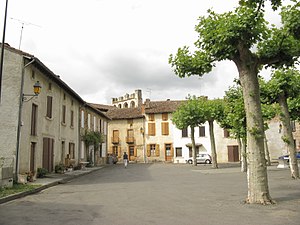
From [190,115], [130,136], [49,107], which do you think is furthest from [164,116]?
[49,107]

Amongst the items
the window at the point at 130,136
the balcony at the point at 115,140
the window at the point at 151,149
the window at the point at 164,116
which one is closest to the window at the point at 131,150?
the window at the point at 130,136

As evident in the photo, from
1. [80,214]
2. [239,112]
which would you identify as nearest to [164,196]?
[80,214]

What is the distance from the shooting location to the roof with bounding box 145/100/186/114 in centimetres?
4590

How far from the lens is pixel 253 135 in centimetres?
857

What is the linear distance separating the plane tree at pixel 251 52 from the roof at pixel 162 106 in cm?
3576

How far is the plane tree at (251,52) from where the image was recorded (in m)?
8.20

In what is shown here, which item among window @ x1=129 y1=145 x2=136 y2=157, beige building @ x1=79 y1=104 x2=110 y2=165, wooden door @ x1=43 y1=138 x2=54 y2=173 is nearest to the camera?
wooden door @ x1=43 y1=138 x2=54 y2=173

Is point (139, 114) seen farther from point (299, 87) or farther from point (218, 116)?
point (299, 87)

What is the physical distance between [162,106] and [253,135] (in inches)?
1537

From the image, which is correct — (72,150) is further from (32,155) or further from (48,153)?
(32,155)

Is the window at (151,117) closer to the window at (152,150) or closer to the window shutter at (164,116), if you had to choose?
the window shutter at (164,116)

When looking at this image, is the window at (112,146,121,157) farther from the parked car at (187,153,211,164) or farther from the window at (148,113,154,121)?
the parked car at (187,153,211,164)

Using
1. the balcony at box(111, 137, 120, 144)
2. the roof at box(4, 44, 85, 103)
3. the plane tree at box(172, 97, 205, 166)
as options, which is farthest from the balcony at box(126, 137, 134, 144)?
the roof at box(4, 44, 85, 103)

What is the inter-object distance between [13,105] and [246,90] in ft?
36.2
